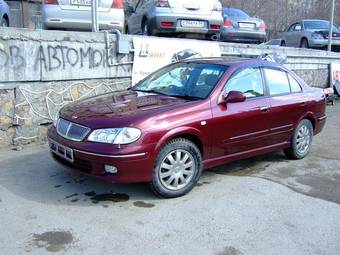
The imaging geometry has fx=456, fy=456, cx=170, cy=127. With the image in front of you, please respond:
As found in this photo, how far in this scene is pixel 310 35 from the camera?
55.8ft

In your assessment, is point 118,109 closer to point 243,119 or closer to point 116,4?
point 243,119

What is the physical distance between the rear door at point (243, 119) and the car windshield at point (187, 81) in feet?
0.74

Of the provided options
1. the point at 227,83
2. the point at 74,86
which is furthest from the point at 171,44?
the point at 227,83

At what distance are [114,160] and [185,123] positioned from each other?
3.06ft

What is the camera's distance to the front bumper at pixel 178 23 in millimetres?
10469

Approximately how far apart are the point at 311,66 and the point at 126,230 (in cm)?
1092

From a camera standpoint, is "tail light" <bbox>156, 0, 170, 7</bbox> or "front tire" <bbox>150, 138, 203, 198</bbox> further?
"tail light" <bbox>156, 0, 170, 7</bbox>

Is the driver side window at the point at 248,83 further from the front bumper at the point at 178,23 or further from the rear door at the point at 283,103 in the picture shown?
the front bumper at the point at 178,23

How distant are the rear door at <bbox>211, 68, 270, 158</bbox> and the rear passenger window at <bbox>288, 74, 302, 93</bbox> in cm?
76

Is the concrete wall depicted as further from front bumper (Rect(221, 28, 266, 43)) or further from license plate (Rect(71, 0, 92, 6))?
front bumper (Rect(221, 28, 266, 43))

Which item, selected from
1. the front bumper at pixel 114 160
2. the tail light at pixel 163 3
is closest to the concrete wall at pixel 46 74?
the tail light at pixel 163 3

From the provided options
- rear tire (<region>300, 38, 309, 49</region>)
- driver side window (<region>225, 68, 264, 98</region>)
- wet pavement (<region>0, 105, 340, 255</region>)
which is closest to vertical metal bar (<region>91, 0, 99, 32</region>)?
wet pavement (<region>0, 105, 340, 255</region>)

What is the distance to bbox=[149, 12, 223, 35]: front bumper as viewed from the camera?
10469 mm

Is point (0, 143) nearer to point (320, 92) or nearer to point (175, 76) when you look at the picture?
point (175, 76)
